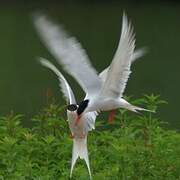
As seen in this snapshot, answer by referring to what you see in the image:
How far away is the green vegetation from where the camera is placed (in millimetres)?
3154

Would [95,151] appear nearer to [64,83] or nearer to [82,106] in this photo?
[64,83]

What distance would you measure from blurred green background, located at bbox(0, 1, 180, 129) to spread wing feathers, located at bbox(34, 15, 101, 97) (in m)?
1.31

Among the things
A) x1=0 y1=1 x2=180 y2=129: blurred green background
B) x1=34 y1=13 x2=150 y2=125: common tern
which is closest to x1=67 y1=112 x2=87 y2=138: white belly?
x1=34 y1=13 x2=150 y2=125: common tern

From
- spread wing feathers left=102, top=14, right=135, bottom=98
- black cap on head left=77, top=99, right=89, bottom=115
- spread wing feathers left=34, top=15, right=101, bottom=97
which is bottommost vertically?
black cap on head left=77, top=99, right=89, bottom=115

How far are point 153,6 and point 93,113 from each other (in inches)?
459

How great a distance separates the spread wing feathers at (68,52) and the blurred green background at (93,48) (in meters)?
1.31

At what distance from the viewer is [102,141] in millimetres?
3836

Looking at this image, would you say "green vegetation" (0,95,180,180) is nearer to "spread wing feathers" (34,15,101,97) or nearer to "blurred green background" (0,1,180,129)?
"spread wing feathers" (34,15,101,97)

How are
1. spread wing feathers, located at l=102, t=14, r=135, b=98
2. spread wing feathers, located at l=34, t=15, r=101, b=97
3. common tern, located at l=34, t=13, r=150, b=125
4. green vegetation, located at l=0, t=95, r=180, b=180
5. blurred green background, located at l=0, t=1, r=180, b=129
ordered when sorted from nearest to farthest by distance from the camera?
spread wing feathers, located at l=102, t=14, r=135, b=98 < common tern, located at l=34, t=13, r=150, b=125 < spread wing feathers, located at l=34, t=15, r=101, b=97 < green vegetation, located at l=0, t=95, r=180, b=180 < blurred green background, located at l=0, t=1, r=180, b=129

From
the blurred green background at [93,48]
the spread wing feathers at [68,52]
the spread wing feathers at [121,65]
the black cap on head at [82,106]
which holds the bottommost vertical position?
the black cap on head at [82,106]

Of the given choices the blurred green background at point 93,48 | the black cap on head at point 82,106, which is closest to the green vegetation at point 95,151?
the black cap on head at point 82,106

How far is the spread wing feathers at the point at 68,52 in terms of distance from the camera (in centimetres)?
296

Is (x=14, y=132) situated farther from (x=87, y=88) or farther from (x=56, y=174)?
(x=87, y=88)

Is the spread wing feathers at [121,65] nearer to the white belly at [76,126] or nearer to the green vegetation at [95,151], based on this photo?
the white belly at [76,126]
